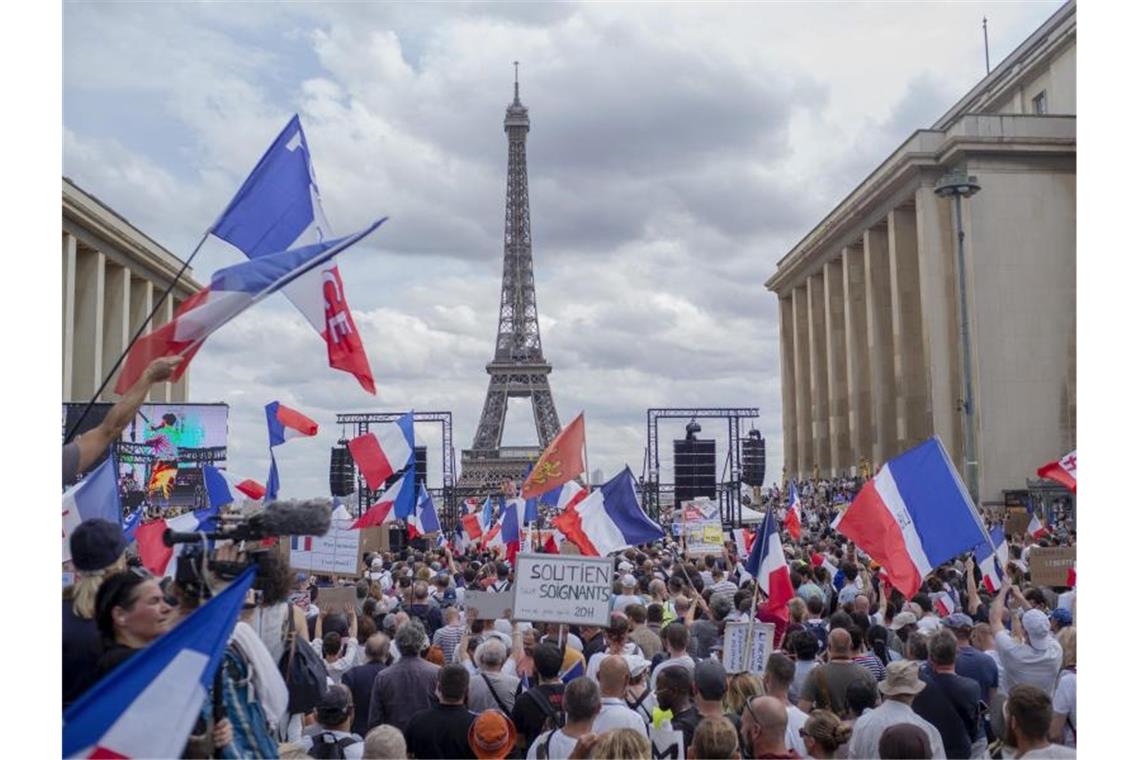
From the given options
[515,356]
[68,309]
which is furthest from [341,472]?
[515,356]

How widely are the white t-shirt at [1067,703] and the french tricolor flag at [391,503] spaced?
12219 mm

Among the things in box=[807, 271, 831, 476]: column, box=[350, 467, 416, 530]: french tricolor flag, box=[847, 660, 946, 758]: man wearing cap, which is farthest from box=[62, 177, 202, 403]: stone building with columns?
box=[847, 660, 946, 758]: man wearing cap

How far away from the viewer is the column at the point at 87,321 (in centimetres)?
5472

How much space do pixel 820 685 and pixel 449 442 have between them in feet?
141

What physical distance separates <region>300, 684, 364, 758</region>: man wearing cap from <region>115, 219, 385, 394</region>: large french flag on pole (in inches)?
83.6

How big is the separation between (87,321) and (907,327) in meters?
36.2

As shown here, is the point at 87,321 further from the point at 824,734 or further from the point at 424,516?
the point at 824,734

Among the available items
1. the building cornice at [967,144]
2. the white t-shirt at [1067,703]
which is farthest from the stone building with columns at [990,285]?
the white t-shirt at [1067,703]

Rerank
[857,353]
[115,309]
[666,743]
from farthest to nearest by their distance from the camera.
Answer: [857,353]
[115,309]
[666,743]

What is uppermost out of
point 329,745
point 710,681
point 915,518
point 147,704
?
point 915,518

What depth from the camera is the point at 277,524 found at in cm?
461

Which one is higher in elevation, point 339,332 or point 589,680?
point 339,332

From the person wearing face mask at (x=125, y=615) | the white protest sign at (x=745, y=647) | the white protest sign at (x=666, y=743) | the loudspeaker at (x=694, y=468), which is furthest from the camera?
the loudspeaker at (x=694, y=468)

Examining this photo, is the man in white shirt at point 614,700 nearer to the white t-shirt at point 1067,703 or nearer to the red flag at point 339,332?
the red flag at point 339,332
